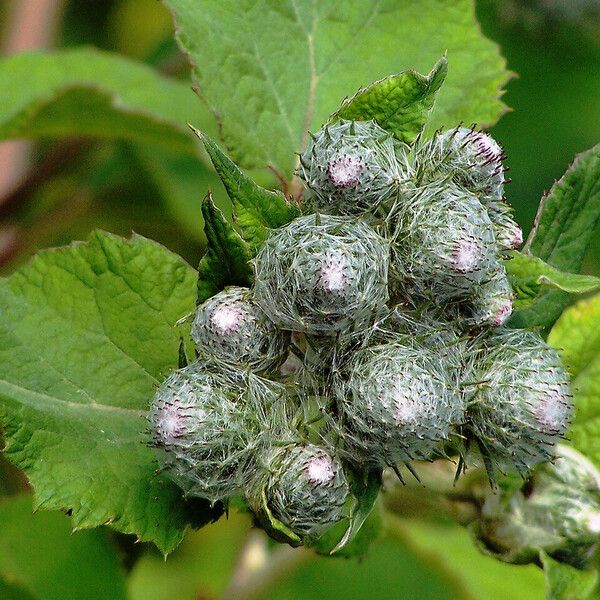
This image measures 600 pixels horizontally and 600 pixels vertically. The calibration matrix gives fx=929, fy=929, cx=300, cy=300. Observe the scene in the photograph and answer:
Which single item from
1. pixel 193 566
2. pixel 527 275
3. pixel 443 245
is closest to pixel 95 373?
pixel 443 245

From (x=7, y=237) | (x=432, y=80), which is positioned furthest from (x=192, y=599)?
(x=432, y=80)

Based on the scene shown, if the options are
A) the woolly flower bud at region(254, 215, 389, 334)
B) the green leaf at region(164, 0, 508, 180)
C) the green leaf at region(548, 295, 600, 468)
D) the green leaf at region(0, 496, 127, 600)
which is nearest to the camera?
the woolly flower bud at region(254, 215, 389, 334)

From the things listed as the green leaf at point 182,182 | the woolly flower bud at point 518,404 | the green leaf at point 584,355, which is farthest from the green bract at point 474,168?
the green leaf at point 182,182

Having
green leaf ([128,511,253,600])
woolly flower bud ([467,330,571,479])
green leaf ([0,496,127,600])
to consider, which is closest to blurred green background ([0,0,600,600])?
green leaf ([128,511,253,600])

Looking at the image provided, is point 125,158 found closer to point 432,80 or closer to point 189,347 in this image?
point 189,347

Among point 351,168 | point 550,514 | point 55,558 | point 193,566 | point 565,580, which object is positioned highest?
point 351,168

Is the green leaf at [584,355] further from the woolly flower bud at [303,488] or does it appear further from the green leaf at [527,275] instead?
the woolly flower bud at [303,488]

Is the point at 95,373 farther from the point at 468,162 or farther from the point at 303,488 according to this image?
the point at 468,162

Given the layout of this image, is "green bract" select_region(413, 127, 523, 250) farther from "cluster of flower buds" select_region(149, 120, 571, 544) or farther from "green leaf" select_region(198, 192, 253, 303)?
"green leaf" select_region(198, 192, 253, 303)
